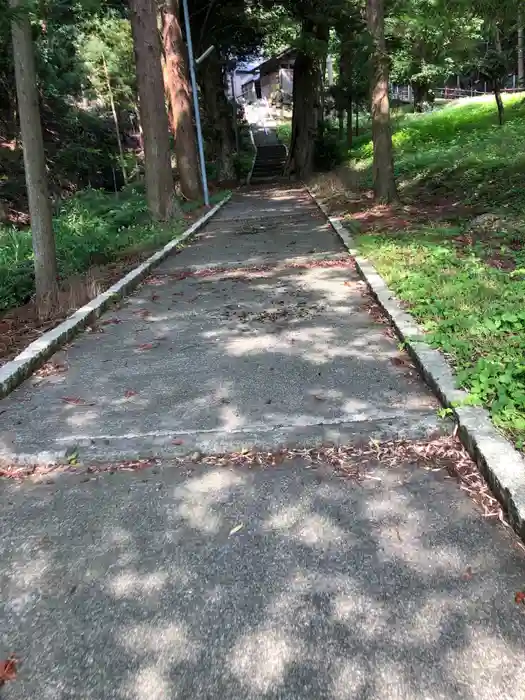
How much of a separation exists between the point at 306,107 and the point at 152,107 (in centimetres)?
1523

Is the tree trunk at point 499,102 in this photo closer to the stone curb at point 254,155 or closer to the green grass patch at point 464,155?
the green grass patch at point 464,155

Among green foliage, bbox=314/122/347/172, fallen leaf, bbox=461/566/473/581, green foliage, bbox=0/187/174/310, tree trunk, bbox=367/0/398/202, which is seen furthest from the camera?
green foliage, bbox=314/122/347/172

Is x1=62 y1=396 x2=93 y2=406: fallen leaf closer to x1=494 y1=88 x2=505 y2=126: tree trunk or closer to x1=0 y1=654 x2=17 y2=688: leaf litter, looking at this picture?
x1=0 y1=654 x2=17 y2=688: leaf litter

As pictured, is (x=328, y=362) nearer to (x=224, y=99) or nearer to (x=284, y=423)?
(x=284, y=423)

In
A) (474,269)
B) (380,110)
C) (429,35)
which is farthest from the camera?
(429,35)

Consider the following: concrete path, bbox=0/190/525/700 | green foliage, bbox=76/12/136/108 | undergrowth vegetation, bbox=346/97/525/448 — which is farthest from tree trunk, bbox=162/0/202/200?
concrete path, bbox=0/190/525/700

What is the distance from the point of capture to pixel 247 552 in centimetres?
287

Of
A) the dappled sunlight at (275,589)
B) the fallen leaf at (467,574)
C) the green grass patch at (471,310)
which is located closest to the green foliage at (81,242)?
the green grass patch at (471,310)

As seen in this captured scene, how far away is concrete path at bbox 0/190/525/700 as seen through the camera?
87.0 inches

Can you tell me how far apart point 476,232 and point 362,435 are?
6.61 meters

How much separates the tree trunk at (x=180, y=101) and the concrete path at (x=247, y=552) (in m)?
16.3

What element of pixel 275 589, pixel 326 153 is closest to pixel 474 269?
pixel 275 589

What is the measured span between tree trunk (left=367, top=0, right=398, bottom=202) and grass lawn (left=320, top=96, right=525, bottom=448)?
0.53 m

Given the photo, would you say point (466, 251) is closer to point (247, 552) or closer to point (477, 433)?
point (477, 433)
